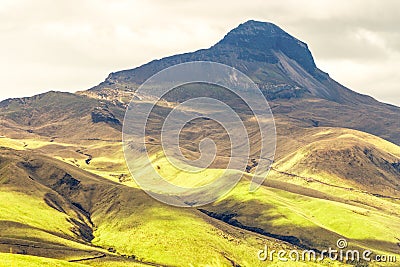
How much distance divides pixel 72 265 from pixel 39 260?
12925 mm

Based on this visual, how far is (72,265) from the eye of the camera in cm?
16088

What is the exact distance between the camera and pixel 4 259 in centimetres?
13412

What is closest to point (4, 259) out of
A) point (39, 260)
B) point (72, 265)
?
point (39, 260)

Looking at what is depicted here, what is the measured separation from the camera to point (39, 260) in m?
151

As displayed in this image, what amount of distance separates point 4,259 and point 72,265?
30.4 m

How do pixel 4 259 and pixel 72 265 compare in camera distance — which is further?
pixel 72 265

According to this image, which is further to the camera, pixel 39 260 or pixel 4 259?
pixel 39 260

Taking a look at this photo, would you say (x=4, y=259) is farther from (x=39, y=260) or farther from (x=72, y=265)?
(x=72, y=265)

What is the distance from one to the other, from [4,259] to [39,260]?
59.6 ft
